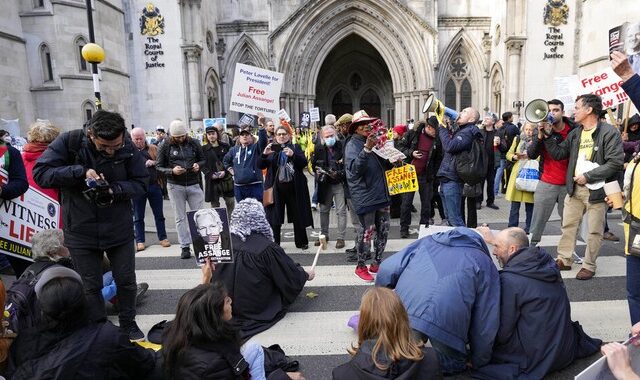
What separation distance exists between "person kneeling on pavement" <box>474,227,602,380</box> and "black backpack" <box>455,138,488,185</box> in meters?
2.85

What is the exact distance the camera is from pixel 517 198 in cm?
663

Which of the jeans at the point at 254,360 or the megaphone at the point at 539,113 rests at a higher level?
the megaphone at the point at 539,113

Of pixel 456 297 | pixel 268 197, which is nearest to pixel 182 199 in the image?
pixel 268 197

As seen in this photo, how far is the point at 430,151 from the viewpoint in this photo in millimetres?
7277

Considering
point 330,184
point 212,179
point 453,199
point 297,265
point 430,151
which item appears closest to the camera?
point 297,265

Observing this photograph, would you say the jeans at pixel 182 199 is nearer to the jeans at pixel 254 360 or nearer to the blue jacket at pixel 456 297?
the jeans at pixel 254 360

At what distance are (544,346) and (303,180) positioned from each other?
4144mm

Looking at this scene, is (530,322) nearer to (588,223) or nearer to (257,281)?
(257,281)

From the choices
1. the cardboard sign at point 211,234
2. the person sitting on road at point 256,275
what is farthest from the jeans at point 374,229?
the cardboard sign at point 211,234

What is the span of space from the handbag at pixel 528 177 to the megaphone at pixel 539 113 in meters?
1.26

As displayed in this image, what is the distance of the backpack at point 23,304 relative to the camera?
273cm

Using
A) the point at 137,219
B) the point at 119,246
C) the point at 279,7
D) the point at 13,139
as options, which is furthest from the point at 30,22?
the point at 119,246

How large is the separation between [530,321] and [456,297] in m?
0.60

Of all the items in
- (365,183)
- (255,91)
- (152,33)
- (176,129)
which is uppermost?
(152,33)
